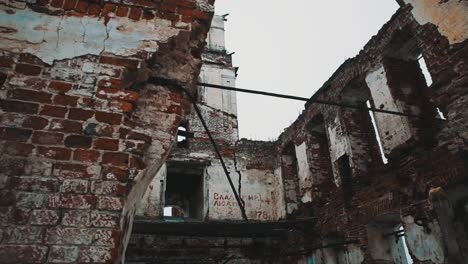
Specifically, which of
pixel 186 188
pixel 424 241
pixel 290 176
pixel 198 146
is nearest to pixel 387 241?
pixel 424 241

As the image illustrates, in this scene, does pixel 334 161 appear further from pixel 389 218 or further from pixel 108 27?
pixel 108 27

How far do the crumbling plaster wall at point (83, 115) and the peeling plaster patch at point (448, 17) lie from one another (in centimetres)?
471

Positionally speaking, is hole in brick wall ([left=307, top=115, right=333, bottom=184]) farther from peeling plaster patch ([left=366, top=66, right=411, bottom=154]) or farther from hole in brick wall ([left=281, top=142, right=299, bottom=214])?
peeling plaster patch ([left=366, top=66, right=411, bottom=154])

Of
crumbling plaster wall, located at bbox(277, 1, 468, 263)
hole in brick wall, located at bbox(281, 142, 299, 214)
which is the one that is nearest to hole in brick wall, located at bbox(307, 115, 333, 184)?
crumbling plaster wall, located at bbox(277, 1, 468, 263)

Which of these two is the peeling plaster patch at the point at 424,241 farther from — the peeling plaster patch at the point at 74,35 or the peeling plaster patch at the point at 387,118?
the peeling plaster patch at the point at 74,35

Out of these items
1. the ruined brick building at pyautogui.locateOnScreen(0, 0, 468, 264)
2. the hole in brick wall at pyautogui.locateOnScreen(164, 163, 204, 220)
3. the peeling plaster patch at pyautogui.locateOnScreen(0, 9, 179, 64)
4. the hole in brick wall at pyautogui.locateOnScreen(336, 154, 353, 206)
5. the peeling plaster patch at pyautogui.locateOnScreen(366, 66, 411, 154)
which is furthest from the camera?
the hole in brick wall at pyautogui.locateOnScreen(164, 163, 204, 220)

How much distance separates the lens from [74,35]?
241 centimetres

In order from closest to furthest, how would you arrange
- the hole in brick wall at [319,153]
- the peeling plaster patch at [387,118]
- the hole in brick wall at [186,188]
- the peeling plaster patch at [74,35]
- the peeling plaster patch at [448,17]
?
the peeling plaster patch at [74,35] < the peeling plaster patch at [448,17] < the peeling plaster patch at [387,118] < the hole in brick wall at [319,153] < the hole in brick wall at [186,188]

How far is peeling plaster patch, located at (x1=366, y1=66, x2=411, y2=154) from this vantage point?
6627 mm

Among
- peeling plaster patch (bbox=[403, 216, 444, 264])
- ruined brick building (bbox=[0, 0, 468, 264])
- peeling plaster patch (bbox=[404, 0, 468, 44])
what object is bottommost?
peeling plaster patch (bbox=[403, 216, 444, 264])

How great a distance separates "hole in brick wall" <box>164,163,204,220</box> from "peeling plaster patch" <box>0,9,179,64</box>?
339 inches

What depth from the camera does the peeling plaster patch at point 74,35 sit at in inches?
89.4

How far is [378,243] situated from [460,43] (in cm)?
418

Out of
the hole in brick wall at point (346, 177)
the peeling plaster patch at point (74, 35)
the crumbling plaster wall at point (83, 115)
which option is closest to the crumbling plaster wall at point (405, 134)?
the hole in brick wall at point (346, 177)
